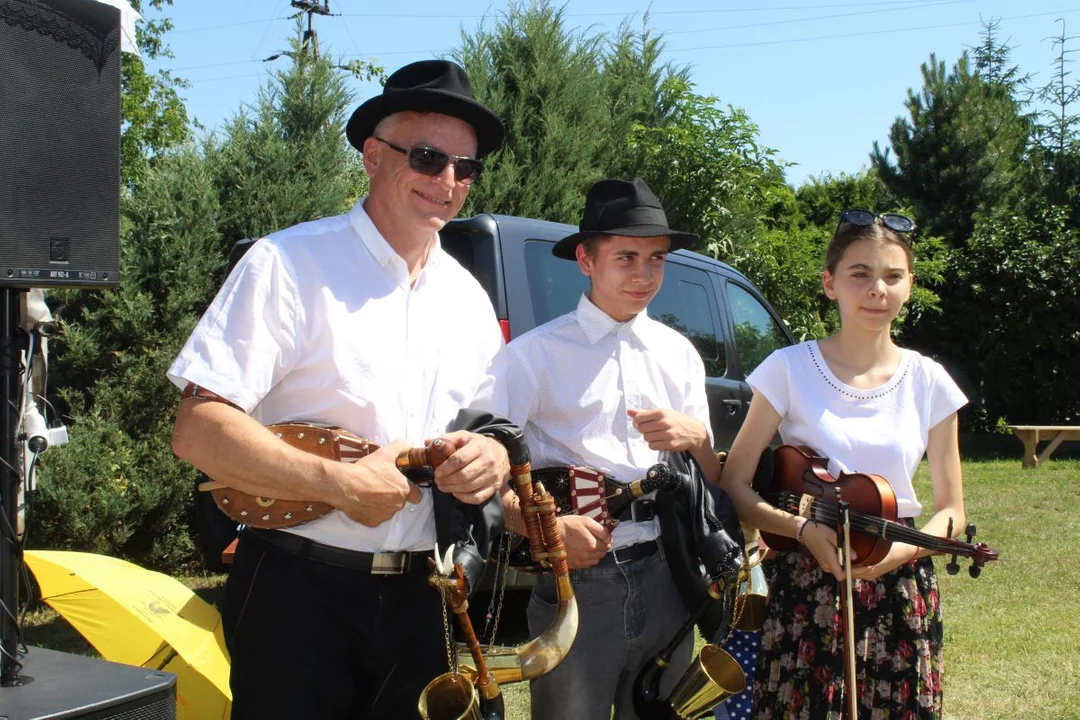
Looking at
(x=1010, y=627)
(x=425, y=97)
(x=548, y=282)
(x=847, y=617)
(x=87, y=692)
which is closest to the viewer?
(x=87, y=692)

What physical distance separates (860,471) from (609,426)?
73 cm

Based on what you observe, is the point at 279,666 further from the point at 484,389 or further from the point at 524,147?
the point at 524,147

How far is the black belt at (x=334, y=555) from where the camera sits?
2.30 meters

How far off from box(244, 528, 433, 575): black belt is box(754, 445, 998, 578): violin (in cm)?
117

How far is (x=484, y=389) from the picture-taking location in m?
2.61

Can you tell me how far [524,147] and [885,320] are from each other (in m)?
7.52

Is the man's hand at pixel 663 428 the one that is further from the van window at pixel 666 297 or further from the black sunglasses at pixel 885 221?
the van window at pixel 666 297

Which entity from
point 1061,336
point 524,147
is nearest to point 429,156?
point 524,147

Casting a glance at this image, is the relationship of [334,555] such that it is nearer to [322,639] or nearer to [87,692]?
[322,639]

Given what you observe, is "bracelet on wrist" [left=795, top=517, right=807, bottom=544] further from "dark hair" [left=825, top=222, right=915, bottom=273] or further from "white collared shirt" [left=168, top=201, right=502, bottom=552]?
"white collared shirt" [left=168, top=201, right=502, bottom=552]

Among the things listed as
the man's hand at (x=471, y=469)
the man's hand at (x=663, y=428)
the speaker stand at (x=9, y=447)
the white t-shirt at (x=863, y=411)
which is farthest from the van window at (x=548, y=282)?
the speaker stand at (x=9, y=447)

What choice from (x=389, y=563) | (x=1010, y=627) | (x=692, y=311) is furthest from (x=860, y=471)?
(x=1010, y=627)

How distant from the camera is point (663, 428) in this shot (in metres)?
2.81

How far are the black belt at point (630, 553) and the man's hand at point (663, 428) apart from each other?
0.27 metres
